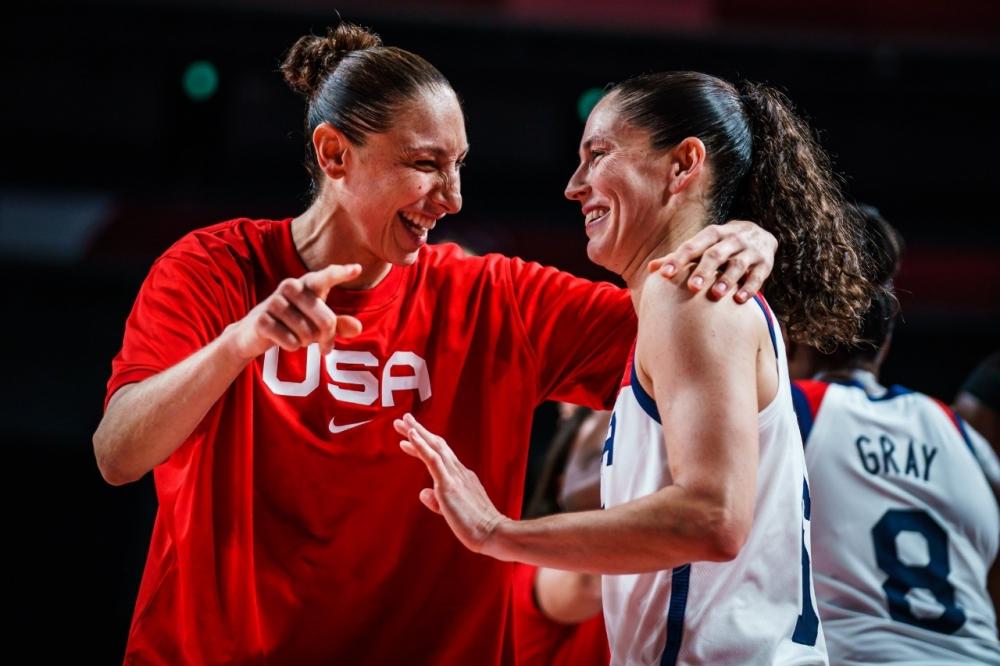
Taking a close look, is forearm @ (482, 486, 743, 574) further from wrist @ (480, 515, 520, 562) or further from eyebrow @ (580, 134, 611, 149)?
eyebrow @ (580, 134, 611, 149)

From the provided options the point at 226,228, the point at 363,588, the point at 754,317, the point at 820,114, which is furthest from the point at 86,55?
the point at 754,317

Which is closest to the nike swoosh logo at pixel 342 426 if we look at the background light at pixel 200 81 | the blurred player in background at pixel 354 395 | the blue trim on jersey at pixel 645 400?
the blurred player in background at pixel 354 395

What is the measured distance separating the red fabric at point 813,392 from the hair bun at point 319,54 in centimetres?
134

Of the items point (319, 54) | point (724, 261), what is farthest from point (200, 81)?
point (724, 261)

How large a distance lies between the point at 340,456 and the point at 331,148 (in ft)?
2.20

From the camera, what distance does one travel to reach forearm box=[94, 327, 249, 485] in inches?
76.6

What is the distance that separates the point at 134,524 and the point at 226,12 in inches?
130

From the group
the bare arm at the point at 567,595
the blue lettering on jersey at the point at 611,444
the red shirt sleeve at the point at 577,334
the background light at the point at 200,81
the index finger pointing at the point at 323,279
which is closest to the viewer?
the index finger pointing at the point at 323,279

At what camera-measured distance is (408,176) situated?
7.88ft

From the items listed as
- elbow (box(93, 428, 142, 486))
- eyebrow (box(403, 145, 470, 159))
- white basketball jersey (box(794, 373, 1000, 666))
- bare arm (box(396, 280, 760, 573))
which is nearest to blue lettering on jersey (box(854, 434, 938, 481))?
white basketball jersey (box(794, 373, 1000, 666))

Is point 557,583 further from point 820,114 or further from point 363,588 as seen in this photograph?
point 820,114

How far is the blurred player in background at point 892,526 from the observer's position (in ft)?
9.29

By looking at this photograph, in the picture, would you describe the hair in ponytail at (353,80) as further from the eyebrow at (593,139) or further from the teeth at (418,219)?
the eyebrow at (593,139)

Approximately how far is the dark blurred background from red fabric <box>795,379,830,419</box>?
4.40 meters
